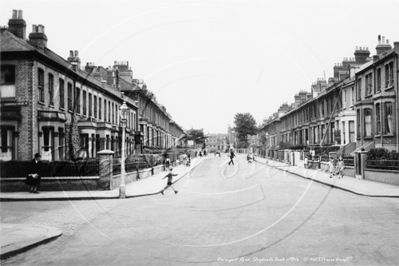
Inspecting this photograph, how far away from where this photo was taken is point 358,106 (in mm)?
36250

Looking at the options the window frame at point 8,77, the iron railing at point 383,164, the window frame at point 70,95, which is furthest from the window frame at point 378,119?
the window frame at point 8,77

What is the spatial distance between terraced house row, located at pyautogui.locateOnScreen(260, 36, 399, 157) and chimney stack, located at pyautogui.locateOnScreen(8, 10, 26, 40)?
25.2 m

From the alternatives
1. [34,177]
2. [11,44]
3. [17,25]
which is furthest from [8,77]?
[34,177]

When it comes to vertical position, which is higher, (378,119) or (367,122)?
(378,119)

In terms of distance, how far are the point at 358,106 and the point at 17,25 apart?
28.0 meters

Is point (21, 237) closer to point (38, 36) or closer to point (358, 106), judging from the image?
point (38, 36)

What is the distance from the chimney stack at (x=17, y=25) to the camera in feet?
82.2

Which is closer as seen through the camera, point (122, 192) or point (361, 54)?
point (122, 192)

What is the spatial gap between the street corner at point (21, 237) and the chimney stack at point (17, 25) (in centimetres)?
1679

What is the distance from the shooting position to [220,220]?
12.4 meters

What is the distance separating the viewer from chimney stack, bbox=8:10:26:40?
25047 mm

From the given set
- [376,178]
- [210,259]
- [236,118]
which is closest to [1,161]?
[210,259]

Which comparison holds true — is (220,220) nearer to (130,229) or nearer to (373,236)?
(130,229)

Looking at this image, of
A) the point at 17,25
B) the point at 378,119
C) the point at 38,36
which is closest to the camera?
the point at 17,25
